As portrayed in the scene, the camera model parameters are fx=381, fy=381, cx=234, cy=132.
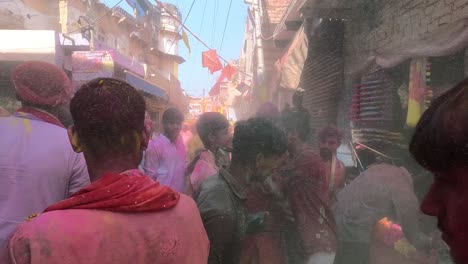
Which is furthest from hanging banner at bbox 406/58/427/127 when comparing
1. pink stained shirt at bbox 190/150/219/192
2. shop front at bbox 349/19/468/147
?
pink stained shirt at bbox 190/150/219/192

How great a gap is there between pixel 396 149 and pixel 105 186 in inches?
156

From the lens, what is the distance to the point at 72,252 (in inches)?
37.4

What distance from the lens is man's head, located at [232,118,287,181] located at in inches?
82.9


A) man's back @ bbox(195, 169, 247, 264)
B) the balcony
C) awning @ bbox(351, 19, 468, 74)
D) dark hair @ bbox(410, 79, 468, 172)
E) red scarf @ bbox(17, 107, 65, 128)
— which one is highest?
the balcony

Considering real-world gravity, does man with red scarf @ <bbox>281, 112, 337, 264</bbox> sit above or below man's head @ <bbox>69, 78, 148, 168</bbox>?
below

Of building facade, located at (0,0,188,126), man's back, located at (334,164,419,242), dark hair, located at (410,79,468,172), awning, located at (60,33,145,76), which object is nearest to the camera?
dark hair, located at (410,79,468,172)

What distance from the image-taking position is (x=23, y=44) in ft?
32.8

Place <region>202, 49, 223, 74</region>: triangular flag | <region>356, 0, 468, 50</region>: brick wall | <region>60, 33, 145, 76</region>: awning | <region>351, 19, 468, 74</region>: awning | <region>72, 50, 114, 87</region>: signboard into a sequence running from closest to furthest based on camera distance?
<region>351, 19, 468, 74</region>: awning
<region>356, 0, 468, 50</region>: brick wall
<region>72, 50, 114, 87</region>: signboard
<region>60, 33, 145, 76</region>: awning
<region>202, 49, 223, 74</region>: triangular flag

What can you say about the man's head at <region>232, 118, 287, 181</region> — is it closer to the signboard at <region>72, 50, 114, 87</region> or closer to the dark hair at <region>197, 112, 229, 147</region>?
the dark hair at <region>197, 112, 229, 147</region>

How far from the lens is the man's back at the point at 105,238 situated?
0.94 metres

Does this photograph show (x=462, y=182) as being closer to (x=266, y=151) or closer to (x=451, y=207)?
(x=451, y=207)

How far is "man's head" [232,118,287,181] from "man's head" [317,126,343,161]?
1.86 metres

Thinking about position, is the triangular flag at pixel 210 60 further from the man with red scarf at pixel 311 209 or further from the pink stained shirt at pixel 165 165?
the man with red scarf at pixel 311 209

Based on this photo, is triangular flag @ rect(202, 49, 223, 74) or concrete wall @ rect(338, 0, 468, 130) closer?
concrete wall @ rect(338, 0, 468, 130)
